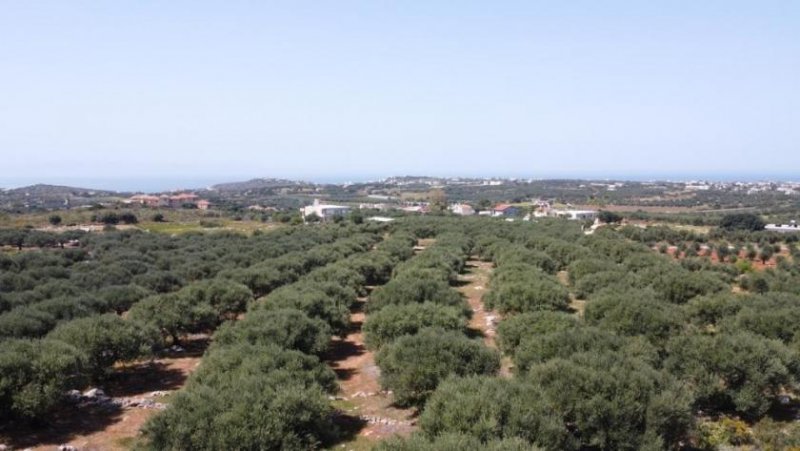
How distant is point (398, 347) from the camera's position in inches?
691

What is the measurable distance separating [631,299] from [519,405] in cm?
1336

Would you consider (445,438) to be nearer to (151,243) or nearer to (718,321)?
(718,321)

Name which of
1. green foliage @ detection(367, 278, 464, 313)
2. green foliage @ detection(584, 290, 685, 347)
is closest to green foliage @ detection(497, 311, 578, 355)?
green foliage @ detection(584, 290, 685, 347)

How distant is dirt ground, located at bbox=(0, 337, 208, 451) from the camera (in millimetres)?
15188

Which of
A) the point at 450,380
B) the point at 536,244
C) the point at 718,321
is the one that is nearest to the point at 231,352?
the point at 450,380

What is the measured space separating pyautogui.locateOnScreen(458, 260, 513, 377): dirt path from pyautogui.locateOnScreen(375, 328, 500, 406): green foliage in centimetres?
242

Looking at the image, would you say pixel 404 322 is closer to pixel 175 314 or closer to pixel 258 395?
pixel 258 395

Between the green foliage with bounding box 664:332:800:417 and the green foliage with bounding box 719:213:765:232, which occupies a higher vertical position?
the green foliage with bounding box 664:332:800:417

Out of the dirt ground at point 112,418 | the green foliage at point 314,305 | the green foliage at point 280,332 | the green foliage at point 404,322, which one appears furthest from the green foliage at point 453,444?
the green foliage at point 314,305

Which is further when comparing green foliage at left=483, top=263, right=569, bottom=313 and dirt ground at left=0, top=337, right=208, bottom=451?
green foliage at left=483, top=263, right=569, bottom=313

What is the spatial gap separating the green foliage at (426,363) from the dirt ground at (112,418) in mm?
7134

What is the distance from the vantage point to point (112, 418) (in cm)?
1703

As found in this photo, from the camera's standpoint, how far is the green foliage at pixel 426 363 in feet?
54.3

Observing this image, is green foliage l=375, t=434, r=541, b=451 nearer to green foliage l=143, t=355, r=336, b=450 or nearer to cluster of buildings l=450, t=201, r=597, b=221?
green foliage l=143, t=355, r=336, b=450
